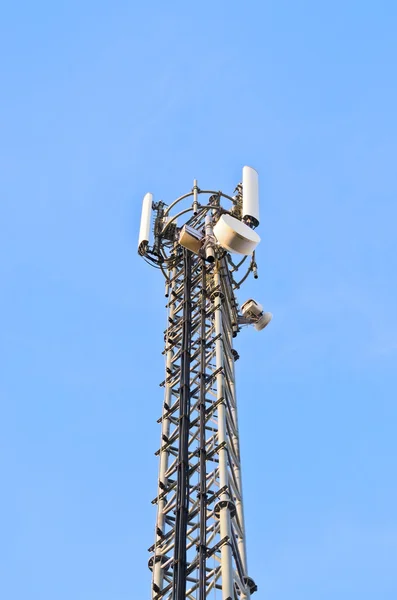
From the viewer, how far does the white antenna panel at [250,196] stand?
28703 mm

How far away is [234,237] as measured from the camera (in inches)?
1033

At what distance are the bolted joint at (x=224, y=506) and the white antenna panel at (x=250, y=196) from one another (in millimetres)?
10437

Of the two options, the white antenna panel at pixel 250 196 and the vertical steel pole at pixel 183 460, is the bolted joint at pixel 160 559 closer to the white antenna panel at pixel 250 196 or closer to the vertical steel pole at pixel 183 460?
the vertical steel pole at pixel 183 460

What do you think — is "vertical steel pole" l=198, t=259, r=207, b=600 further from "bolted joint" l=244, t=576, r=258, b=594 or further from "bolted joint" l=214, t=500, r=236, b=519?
"bolted joint" l=244, t=576, r=258, b=594

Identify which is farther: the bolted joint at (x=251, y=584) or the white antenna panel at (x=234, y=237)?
the white antenna panel at (x=234, y=237)

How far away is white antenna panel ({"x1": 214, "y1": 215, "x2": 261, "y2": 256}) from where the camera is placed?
26255mm

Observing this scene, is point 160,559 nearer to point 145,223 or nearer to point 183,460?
point 183,460

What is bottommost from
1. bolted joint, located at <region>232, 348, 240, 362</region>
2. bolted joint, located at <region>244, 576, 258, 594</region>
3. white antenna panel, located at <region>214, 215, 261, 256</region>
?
bolted joint, located at <region>244, 576, 258, 594</region>

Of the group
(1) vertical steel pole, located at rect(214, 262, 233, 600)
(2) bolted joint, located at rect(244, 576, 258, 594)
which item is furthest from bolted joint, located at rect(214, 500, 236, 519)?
(2) bolted joint, located at rect(244, 576, 258, 594)

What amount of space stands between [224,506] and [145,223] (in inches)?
469

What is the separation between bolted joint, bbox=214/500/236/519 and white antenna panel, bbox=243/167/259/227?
1044 centimetres

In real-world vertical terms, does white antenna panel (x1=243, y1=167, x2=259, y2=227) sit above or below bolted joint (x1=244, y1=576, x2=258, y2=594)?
above

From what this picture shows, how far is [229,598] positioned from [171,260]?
498 inches

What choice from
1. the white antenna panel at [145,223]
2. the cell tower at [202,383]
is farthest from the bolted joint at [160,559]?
the white antenna panel at [145,223]
